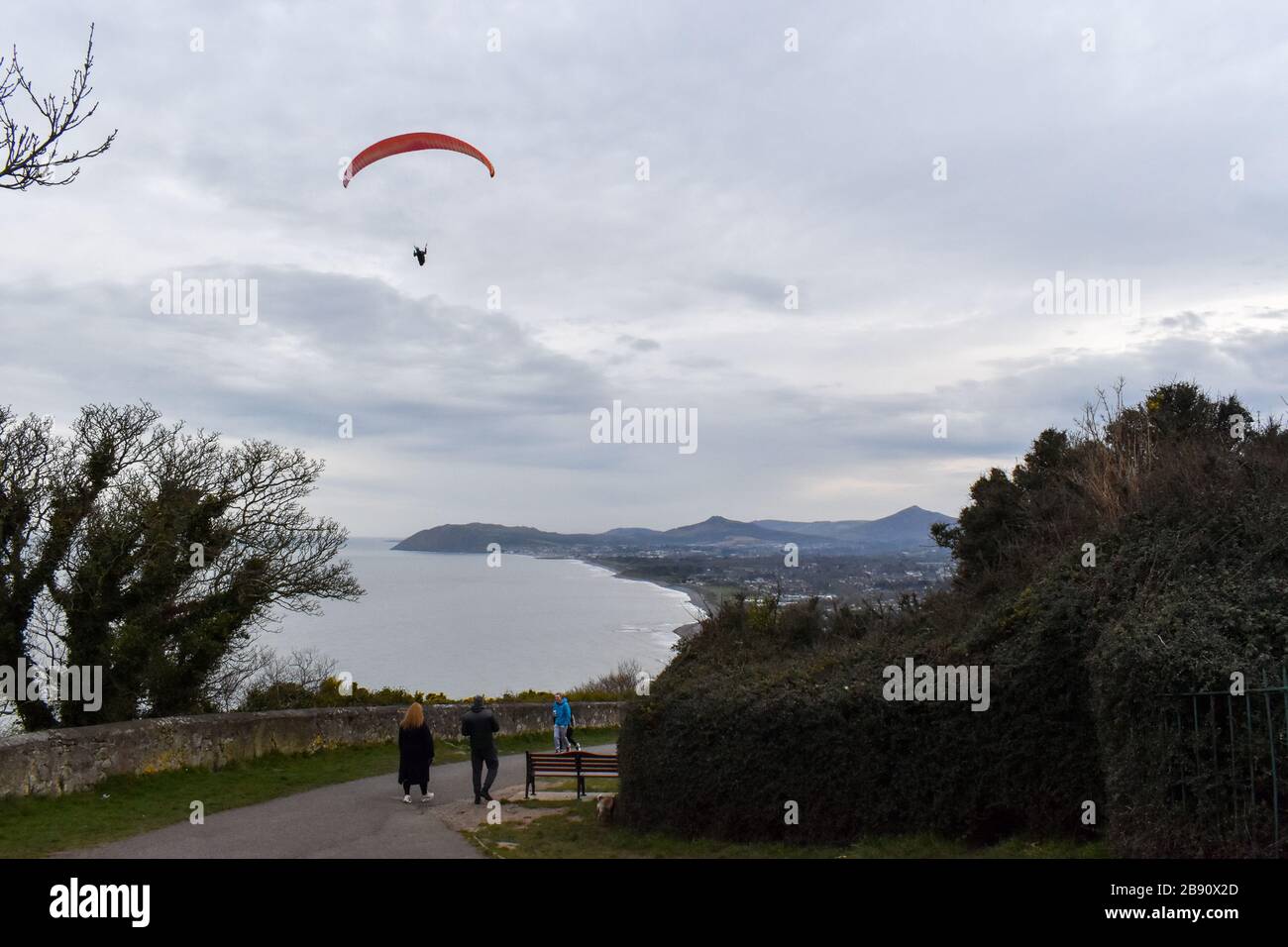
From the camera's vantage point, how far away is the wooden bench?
13.5m

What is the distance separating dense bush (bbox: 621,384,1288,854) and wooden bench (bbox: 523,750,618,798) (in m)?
1.88

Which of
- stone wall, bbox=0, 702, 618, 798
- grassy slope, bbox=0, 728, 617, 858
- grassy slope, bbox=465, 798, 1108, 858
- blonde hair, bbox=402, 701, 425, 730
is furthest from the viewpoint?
blonde hair, bbox=402, 701, 425, 730

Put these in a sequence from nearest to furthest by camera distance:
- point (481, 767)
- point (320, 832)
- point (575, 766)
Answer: point (320, 832), point (481, 767), point (575, 766)

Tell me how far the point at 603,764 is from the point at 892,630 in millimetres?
4752

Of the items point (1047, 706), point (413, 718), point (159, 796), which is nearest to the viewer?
point (1047, 706)

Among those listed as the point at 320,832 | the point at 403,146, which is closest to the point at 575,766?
the point at 320,832

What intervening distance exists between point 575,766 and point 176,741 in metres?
6.23

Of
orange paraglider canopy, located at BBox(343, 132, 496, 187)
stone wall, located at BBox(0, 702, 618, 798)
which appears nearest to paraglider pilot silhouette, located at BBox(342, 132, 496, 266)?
orange paraglider canopy, located at BBox(343, 132, 496, 187)

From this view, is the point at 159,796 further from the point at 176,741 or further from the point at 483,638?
the point at 483,638

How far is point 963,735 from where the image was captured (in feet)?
30.4

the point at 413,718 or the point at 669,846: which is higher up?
the point at 413,718

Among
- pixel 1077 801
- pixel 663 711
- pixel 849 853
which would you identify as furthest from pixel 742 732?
pixel 1077 801

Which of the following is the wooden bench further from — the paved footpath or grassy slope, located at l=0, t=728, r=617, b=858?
grassy slope, located at l=0, t=728, r=617, b=858

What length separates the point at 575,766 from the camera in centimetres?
1371
